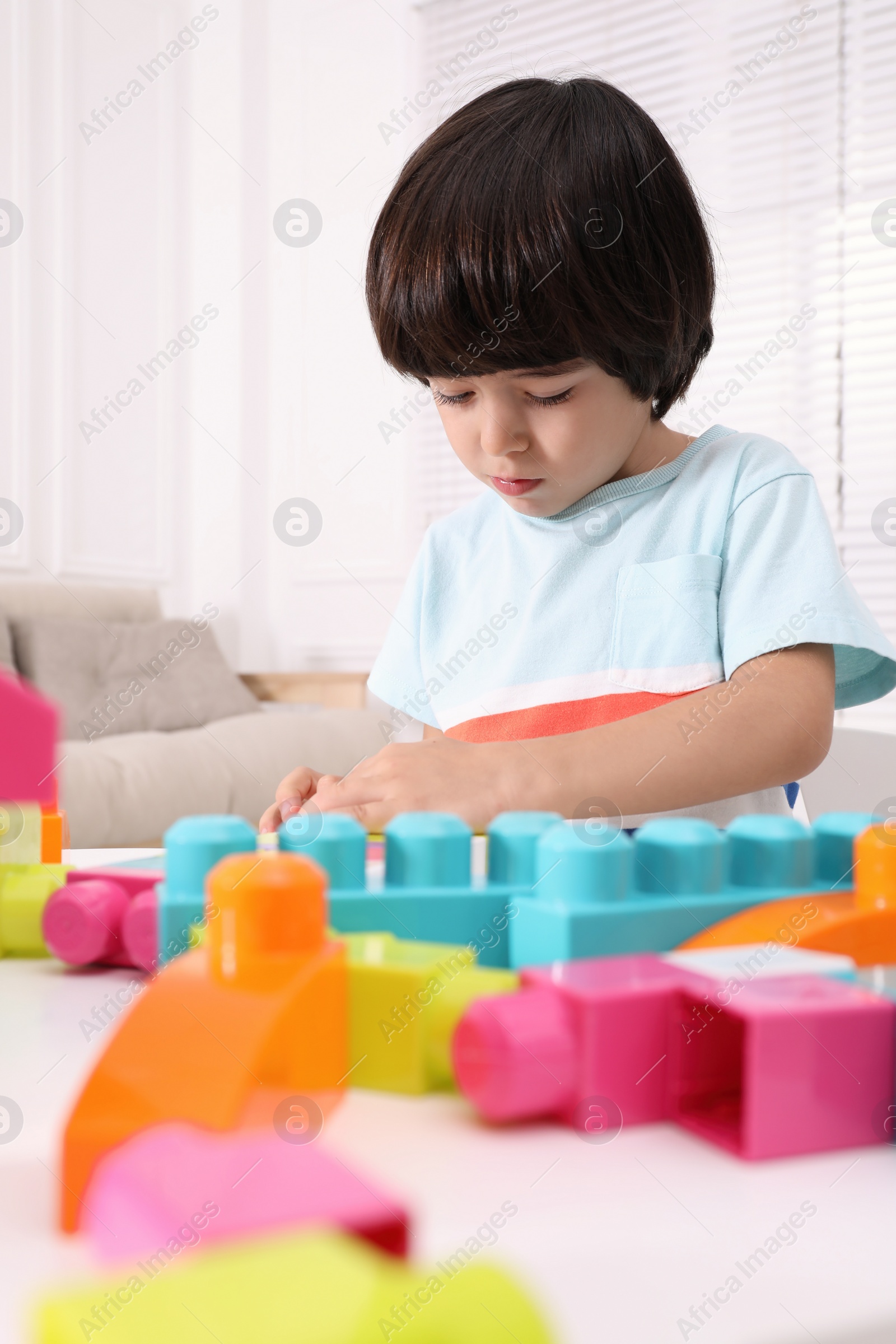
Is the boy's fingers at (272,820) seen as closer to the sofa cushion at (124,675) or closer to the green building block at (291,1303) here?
the green building block at (291,1303)

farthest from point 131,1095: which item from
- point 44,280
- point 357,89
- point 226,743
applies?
point 357,89

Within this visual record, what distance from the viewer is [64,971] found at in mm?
447

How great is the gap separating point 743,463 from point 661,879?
64 cm

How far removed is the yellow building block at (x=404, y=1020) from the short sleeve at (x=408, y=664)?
79 centimetres

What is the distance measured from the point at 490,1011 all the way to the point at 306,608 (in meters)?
3.53

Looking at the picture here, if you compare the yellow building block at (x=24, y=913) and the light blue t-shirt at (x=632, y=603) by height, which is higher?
the light blue t-shirt at (x=632, y=603)

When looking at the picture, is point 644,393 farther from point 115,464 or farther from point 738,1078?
point 115,464

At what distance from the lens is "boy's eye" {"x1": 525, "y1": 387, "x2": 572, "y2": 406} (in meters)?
0.79

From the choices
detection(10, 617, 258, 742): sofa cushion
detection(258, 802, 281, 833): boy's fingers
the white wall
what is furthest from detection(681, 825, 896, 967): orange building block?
the white wall

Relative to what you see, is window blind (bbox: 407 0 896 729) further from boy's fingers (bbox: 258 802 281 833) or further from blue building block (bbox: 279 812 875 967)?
→ blue building block (bbox: 279 812 875 967)

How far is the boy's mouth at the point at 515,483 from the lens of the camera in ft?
2.85

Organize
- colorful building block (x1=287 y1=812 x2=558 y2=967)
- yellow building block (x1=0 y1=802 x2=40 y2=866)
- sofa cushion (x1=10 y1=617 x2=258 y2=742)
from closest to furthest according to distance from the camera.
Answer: colorful building block (x1=287 y1=812 x2=558 y2=967) < yellow building block (x1=0 y1=802 x2=40 y2=866) < sofa cushion (x1=10 y1=617 x2=258 y2=742)

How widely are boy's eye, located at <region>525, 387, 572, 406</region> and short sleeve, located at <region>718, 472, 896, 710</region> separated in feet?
0.64

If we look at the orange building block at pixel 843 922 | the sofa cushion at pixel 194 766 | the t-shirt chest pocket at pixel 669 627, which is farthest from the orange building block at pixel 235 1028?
the sofa cushion at pixel 194 766
